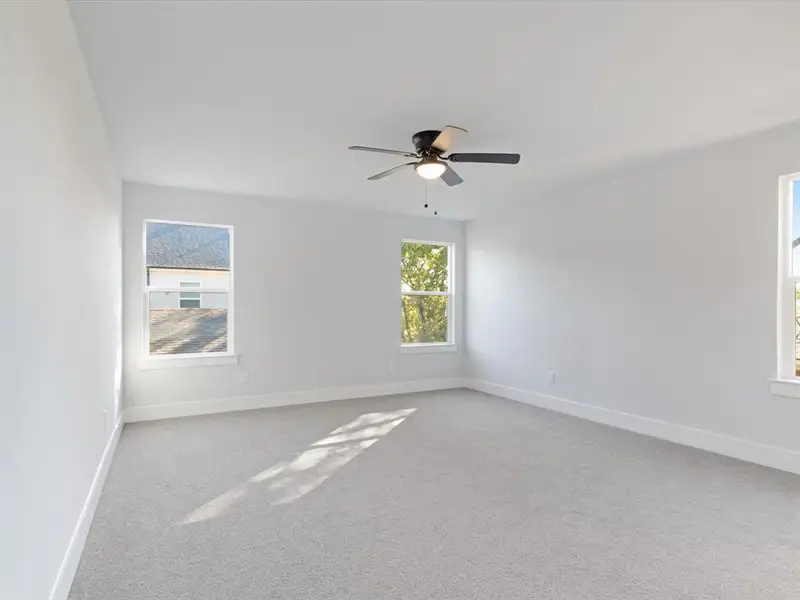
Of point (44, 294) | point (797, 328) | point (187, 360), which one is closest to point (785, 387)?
point (797, 328)

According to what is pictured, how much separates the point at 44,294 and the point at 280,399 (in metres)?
4.15

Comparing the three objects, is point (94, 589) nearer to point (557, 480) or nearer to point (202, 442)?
point (202, 442)

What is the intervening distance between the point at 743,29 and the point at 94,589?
3823 millimetres

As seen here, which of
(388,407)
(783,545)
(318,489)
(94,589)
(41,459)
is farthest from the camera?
(388,407)

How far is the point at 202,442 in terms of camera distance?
4.17 meters

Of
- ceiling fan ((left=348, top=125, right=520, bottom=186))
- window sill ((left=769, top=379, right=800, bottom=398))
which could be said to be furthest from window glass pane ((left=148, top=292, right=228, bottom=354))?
window sill ((left=769, top=379, right=800, bottom=398))

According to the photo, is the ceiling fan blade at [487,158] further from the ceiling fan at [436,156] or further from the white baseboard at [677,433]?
the white baseboard at [677,433]

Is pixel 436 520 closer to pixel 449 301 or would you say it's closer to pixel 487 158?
pixel 487 158

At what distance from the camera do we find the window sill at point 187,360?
5031 mm

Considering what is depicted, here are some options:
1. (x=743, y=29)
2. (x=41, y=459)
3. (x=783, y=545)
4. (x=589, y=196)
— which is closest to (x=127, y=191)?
(x=41, y=459)

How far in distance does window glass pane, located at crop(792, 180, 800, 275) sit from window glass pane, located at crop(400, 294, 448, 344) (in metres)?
4.11

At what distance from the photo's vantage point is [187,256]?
5.34m

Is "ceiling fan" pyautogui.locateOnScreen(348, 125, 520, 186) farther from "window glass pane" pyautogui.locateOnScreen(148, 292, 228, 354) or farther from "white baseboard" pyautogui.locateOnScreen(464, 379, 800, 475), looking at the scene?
"window glass pane" pyautogui.locateOnScreen(148, 292, 228, 354)

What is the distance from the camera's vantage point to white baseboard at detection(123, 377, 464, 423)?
5.02 m
